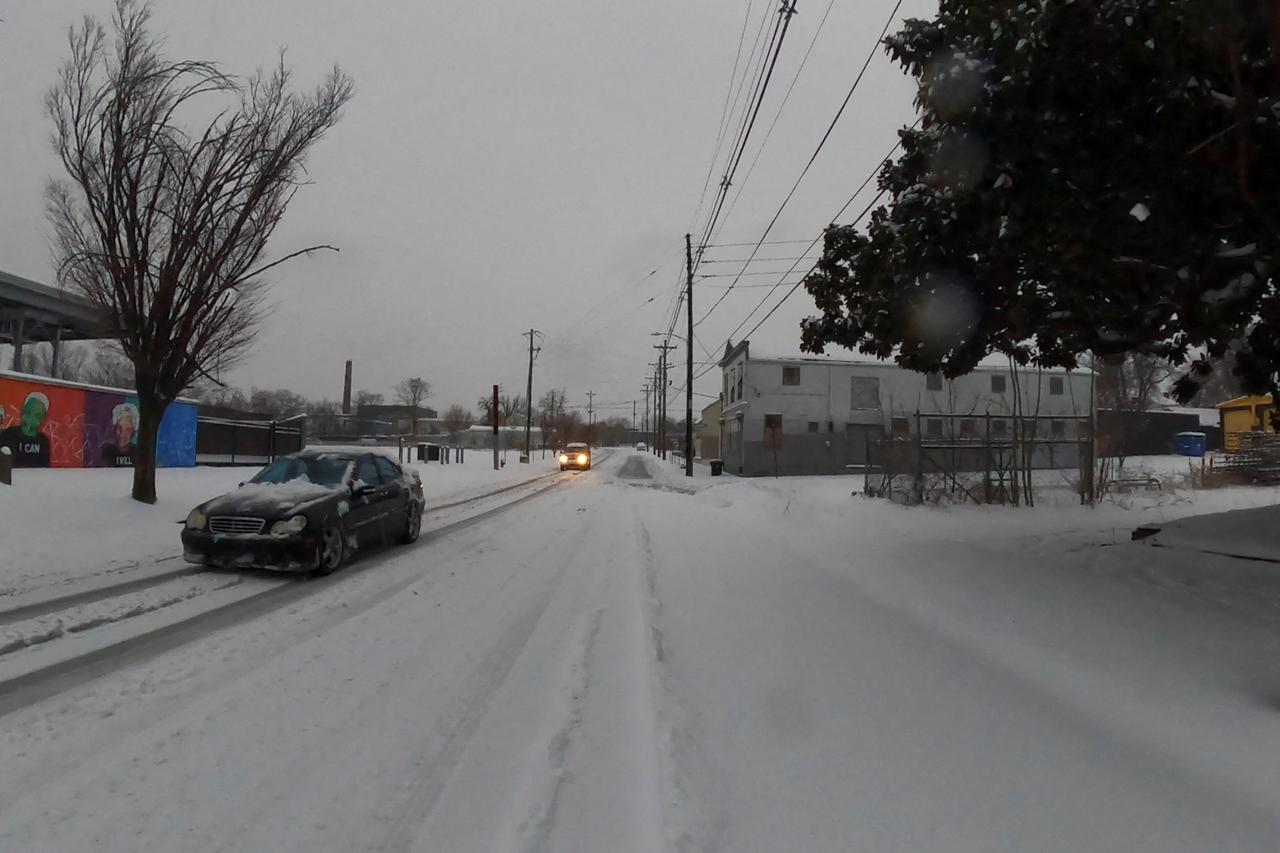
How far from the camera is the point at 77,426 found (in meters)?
20.5

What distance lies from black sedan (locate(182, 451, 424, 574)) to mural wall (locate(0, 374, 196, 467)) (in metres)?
11.2

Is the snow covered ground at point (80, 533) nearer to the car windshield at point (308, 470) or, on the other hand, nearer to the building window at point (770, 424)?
the car windshield at point (308, 470)

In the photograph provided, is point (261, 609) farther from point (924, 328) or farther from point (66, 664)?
point (924, 328)

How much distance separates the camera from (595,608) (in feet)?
23.2

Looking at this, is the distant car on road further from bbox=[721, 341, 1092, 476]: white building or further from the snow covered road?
the snow covered road

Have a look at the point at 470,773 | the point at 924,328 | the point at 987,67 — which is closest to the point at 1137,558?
the point at 924,328

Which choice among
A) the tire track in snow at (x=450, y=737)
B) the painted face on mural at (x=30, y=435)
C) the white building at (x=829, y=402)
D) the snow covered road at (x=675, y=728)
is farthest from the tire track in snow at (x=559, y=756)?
the white building at (x=829, y=402)

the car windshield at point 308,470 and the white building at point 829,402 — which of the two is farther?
the white building at point 829,402

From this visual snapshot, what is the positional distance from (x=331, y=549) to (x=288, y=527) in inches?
26.3

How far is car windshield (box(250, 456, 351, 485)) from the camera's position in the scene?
970cm

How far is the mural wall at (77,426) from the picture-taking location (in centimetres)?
1858

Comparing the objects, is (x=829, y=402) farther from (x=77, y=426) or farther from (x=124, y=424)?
(x=77, y=426)

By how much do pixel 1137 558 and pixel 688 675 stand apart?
17.1ft

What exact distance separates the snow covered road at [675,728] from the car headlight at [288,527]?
A: 1.21m
